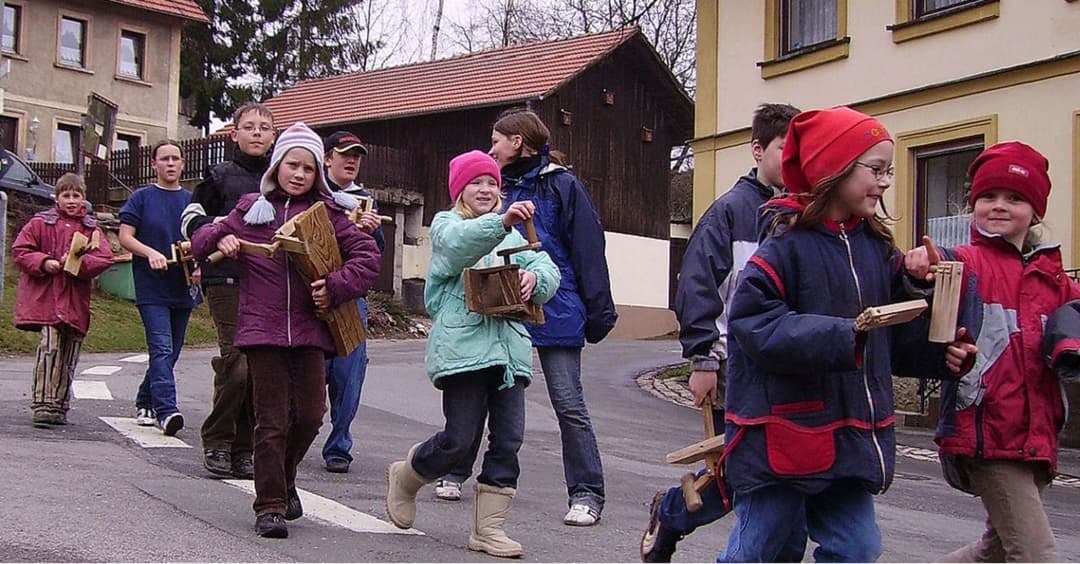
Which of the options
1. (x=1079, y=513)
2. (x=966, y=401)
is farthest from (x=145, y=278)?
(x=1079, y=513)

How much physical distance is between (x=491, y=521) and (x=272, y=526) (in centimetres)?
93

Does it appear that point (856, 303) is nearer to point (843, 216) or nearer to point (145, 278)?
point (843, 216)

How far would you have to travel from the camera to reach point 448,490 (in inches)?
284

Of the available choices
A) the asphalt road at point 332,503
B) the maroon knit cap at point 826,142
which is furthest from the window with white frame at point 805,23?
the maroon knit cap at point 826,142

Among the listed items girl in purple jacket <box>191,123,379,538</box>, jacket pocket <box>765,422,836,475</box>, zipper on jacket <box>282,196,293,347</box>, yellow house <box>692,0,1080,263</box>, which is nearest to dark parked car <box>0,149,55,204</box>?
yellow house <box>692,0,1080,263</box>

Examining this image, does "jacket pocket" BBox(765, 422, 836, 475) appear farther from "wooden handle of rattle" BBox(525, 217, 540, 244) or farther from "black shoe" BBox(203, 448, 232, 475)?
"black shoe" BBox(203, 448, 232, 475)

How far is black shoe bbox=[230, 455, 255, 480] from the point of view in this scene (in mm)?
7191

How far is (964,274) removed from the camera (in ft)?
13.5

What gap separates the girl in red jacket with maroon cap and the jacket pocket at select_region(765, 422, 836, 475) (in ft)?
2.94

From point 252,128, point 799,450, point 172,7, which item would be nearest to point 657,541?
point 799,450

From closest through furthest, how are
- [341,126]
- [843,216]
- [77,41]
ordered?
[843,216]
[341,126]
[77,41]

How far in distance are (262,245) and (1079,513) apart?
19.4 ft

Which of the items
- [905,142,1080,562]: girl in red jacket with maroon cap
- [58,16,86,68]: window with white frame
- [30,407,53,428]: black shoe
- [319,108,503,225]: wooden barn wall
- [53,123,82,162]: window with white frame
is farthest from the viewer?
[53,123,82,162]: window with white frame

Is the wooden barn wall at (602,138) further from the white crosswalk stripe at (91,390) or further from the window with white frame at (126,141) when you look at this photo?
the white crosswalk stripe at (91,390)
